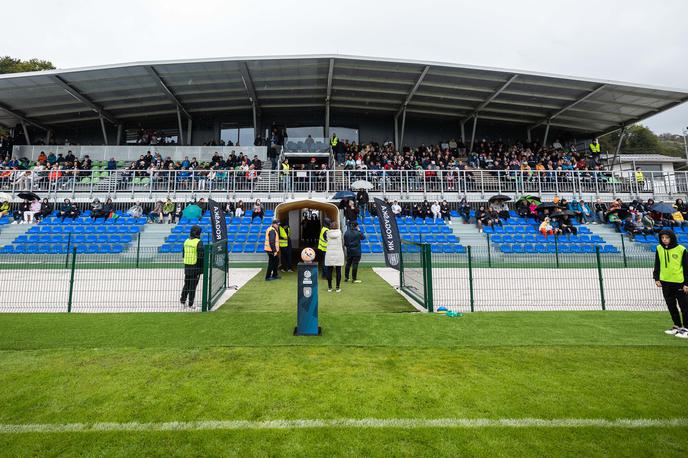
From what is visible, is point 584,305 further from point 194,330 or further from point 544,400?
point 194,330

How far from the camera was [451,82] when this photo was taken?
23.8 m

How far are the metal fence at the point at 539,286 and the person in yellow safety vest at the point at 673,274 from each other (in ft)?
5.27

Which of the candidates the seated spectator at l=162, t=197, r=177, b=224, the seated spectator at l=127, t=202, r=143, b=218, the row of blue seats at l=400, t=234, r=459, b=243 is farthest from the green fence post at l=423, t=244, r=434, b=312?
the seated spectator at l=127, t=202, r=143, b=218

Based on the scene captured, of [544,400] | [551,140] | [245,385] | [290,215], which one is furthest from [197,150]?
[551,140]

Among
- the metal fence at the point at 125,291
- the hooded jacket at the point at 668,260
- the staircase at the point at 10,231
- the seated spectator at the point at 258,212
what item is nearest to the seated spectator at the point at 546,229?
the hooded jacket at the point at 668,260

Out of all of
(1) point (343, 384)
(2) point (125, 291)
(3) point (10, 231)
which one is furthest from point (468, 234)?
(3) point (10, 231)

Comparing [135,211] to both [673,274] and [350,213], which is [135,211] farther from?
[673,274]

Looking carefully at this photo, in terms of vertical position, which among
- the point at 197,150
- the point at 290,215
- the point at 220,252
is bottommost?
the point at 220,252

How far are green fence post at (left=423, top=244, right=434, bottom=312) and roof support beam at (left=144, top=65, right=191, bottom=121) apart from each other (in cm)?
2218

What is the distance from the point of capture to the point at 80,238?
→ 602 inches

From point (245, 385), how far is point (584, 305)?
757 cm

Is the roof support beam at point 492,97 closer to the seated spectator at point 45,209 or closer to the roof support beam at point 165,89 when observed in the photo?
the roof support beam at point 165,89

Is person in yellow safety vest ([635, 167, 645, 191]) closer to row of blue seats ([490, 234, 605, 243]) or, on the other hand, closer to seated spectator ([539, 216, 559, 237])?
row of blue seats ([490, 234, 605, 243])

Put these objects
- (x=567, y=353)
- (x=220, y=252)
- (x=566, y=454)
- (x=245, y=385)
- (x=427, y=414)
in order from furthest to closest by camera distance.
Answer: (x=220, y=252) < (x=567, y=353) < (x=245, y=385) < (x=427, y=414) < (x=566, y=454)
